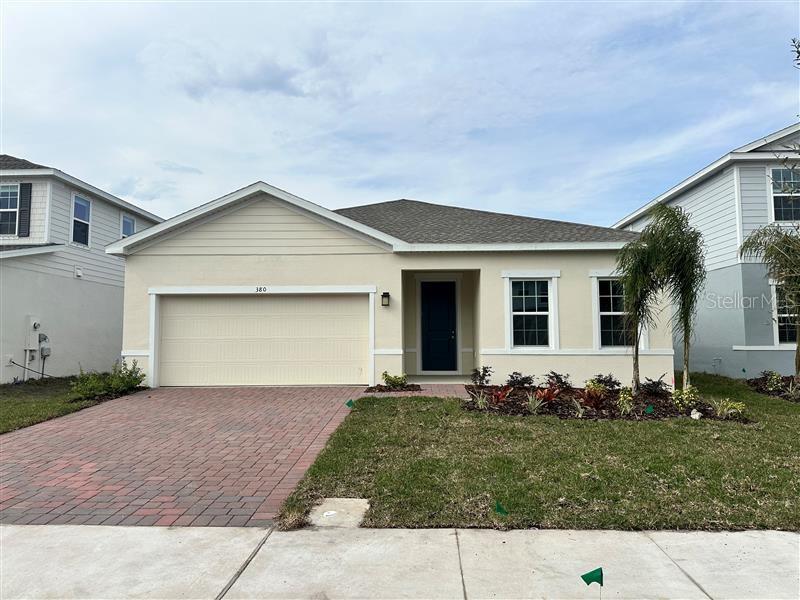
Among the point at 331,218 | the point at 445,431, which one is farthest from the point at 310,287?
the point at 445,431

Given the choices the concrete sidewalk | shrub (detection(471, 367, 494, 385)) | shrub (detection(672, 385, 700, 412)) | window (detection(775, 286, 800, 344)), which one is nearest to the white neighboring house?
the concrete sidewalk

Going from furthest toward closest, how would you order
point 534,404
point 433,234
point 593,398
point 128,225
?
point 128,225 < point 433,234 < point 593,398 < point 534,404

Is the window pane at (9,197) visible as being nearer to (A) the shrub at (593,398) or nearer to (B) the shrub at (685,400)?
(A) the shrub at (593,398)

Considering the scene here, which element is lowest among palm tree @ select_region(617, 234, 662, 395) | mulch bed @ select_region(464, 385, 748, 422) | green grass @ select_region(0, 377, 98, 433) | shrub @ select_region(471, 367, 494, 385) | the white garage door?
green grass @ select_region(0, 377, 98, 433)

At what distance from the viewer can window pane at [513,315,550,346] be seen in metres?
11.1

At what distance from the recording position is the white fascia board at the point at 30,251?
1199cm

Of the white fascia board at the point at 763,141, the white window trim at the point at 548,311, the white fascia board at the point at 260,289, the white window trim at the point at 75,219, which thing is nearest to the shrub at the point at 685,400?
the white window trim at the point at 548,311

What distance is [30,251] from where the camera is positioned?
12531 mm

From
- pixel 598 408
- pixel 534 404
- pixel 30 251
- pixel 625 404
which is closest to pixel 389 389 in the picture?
pixel 534 404

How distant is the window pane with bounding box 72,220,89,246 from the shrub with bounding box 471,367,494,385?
12.6m

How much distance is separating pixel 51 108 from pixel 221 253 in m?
6.76

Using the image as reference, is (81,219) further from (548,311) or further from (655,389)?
(655,389)

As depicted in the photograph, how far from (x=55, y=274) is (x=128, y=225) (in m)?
4.00

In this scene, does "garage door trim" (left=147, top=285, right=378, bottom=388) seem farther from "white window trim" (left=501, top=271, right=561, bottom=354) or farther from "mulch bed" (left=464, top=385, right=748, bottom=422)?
"mulch bed" (left=464, top=385, right=748, bottom=422)
